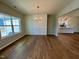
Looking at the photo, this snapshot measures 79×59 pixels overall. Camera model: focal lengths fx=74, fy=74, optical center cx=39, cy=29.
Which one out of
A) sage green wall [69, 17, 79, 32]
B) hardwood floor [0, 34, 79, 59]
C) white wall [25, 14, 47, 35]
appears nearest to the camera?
hardwood floor [0, 34, 79, 59]

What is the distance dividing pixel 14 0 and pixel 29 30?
18.0 ft

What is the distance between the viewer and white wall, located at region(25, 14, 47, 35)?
8.37 metres

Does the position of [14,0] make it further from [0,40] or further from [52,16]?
[52,16]

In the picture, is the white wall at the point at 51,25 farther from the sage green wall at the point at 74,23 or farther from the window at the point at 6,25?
the window at the point at 6,25

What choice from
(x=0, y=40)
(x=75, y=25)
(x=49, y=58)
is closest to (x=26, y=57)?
(x=49, y=58)

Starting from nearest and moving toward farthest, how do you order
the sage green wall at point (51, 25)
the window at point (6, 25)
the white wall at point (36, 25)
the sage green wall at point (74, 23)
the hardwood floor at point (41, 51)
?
1. the hardwood floor at point (41, 51)
2. the window at point (6, 25)
3. the white wall at point (36, 25)
4. the sage green wall at point (51, 25)
5. the sage green wall at point (74, 23)

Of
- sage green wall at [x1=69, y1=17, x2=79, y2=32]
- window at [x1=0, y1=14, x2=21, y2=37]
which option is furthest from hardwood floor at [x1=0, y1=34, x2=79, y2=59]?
sage green wall at [x1=69, y1=17, x2=79, y2=32]

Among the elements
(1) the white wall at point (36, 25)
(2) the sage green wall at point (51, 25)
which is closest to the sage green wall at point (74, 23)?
(2) the sage green wall at point (51, 25)

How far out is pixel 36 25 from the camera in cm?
857

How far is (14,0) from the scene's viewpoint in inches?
134

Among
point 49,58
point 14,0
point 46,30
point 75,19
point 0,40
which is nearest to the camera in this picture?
point 49,58

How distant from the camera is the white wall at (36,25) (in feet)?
27.5

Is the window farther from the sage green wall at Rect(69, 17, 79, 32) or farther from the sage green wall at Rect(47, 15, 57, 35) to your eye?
the sage green wall at Rect(69, 17, 79, 32)

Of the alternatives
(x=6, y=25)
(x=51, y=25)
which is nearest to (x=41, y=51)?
(x=6, y=25)
